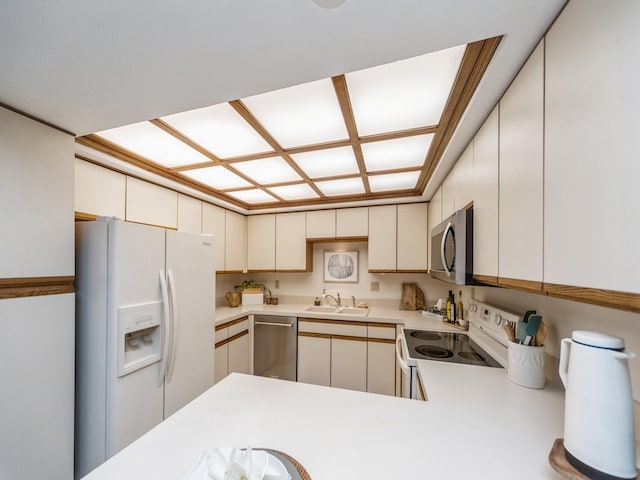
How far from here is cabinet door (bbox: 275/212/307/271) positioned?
3.24 meters

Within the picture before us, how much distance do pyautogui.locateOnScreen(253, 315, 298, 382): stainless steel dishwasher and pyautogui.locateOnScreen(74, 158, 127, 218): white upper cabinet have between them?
1.79 metres

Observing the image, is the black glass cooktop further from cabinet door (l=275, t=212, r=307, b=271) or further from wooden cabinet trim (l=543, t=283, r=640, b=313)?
cabinet door (l=275, t=212, r=307, b=271)

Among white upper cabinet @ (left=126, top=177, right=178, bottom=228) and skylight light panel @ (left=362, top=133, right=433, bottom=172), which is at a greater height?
skylight light panel @ (left=362, top=133, right=433, bottom=172)

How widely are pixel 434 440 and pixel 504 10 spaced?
1.31m

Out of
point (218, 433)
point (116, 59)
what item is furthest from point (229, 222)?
point (218, 433)

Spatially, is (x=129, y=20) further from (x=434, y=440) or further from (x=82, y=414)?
(x=82, y=414)

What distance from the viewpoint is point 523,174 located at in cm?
89

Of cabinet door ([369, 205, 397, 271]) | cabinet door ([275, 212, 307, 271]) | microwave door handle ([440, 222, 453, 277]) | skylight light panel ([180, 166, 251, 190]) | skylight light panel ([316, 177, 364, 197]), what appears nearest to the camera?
microwave door handle ([440, 222, 453, 277])

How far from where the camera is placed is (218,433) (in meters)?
0.85

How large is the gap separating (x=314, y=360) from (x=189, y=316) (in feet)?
4.94

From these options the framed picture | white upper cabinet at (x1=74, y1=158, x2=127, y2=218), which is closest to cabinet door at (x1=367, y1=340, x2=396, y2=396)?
the framed picture

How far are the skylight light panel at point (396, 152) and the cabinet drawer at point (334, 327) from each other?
161cm

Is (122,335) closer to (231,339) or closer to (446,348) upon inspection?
(231,339)

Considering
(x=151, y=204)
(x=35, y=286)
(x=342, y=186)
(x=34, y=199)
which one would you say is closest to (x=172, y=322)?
(x=35, y=286)
